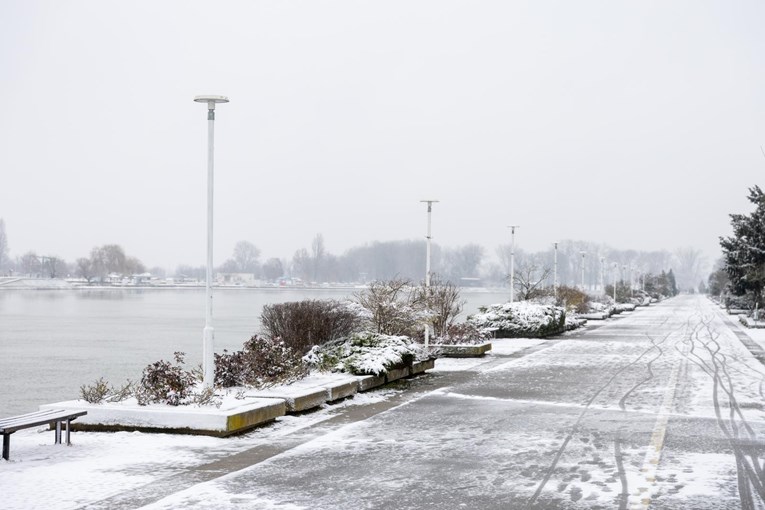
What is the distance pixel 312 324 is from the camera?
20719mm

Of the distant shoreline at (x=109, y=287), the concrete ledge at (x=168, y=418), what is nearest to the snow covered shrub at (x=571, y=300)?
the concrete ledge at (x=168, y=418)

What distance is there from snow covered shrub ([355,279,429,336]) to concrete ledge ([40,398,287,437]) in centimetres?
930

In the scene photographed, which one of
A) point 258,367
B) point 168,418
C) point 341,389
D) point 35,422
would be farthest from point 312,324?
point 35,422

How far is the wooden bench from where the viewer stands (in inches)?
362

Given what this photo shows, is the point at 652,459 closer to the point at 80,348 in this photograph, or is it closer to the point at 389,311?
the point at 389,311

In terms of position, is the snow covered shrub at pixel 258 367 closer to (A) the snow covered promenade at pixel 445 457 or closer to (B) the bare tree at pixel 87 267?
(A) the snow covered promenade at pixel 445 457

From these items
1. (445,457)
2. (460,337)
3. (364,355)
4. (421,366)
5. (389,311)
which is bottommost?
(445,457)

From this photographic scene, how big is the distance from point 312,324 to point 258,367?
21.9 ft

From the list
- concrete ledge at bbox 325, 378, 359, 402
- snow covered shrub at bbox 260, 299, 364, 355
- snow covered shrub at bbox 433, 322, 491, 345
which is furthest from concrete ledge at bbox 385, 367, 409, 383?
snow covered shrub at bbox 433, 322, 491, 345

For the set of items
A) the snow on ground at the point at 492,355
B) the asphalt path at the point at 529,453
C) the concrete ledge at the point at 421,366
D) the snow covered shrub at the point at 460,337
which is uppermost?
the snow covered shrub at the point at 460,337

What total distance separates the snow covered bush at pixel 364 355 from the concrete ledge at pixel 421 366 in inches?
11.0

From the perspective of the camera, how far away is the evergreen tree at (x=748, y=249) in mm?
43281

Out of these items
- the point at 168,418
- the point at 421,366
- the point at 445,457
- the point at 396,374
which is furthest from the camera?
the point at 421,366

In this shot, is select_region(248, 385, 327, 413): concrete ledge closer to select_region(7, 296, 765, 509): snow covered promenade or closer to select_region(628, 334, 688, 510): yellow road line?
select_region(7, 296, 765, 509): snow covered promenade
